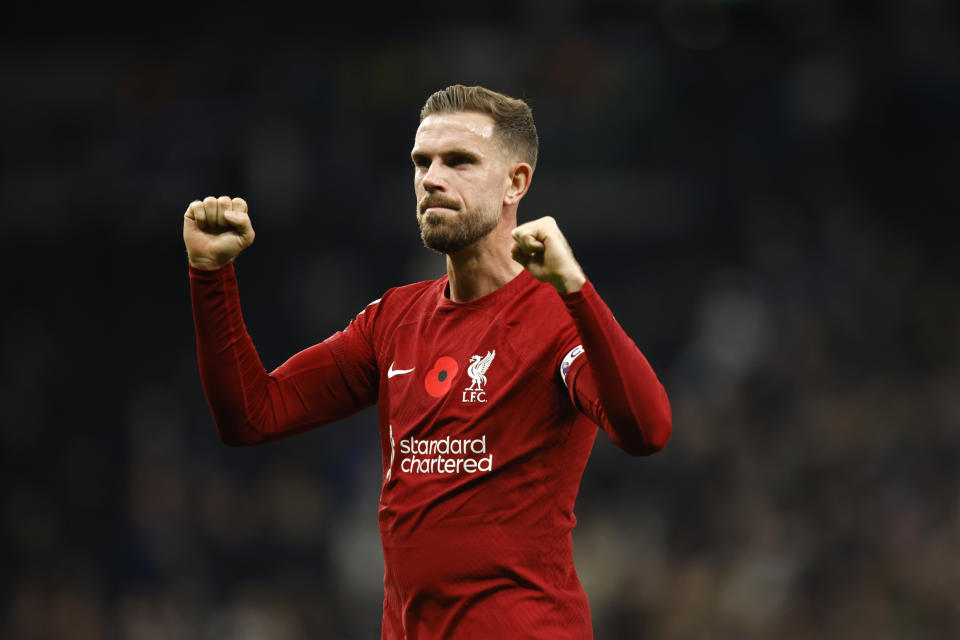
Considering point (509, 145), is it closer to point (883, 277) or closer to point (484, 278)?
point (484, 278)

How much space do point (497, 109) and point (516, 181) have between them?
22cm

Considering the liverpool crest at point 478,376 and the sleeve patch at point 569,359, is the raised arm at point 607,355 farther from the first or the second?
the liverpool crest at point 478,376

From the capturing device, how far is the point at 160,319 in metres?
12.8

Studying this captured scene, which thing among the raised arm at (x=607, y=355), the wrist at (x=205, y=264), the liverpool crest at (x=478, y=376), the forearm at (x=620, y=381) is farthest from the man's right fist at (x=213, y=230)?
the forearm at (x=620, y=381)

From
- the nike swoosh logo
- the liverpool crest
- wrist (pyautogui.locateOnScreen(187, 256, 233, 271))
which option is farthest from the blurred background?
wrist (pyautogui.locateOnScreen(187, 256, 233, 271))

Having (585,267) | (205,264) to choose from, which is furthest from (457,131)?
(585,267)

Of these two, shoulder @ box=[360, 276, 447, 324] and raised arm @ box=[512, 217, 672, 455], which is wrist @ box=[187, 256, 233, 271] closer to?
shoulder @ box=[360, 276, 447, 324]

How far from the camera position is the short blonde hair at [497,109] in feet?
11.6

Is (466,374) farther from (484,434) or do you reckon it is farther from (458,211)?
(458,211)

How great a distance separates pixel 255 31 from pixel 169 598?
22.7 feet

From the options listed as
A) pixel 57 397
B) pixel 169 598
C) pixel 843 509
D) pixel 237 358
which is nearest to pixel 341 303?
pixel 57 397

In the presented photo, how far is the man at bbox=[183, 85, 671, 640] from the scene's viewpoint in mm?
3053

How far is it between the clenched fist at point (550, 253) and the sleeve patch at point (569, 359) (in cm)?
28

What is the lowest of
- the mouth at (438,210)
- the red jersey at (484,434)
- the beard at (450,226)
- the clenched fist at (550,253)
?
the red jersey at (484,434)
